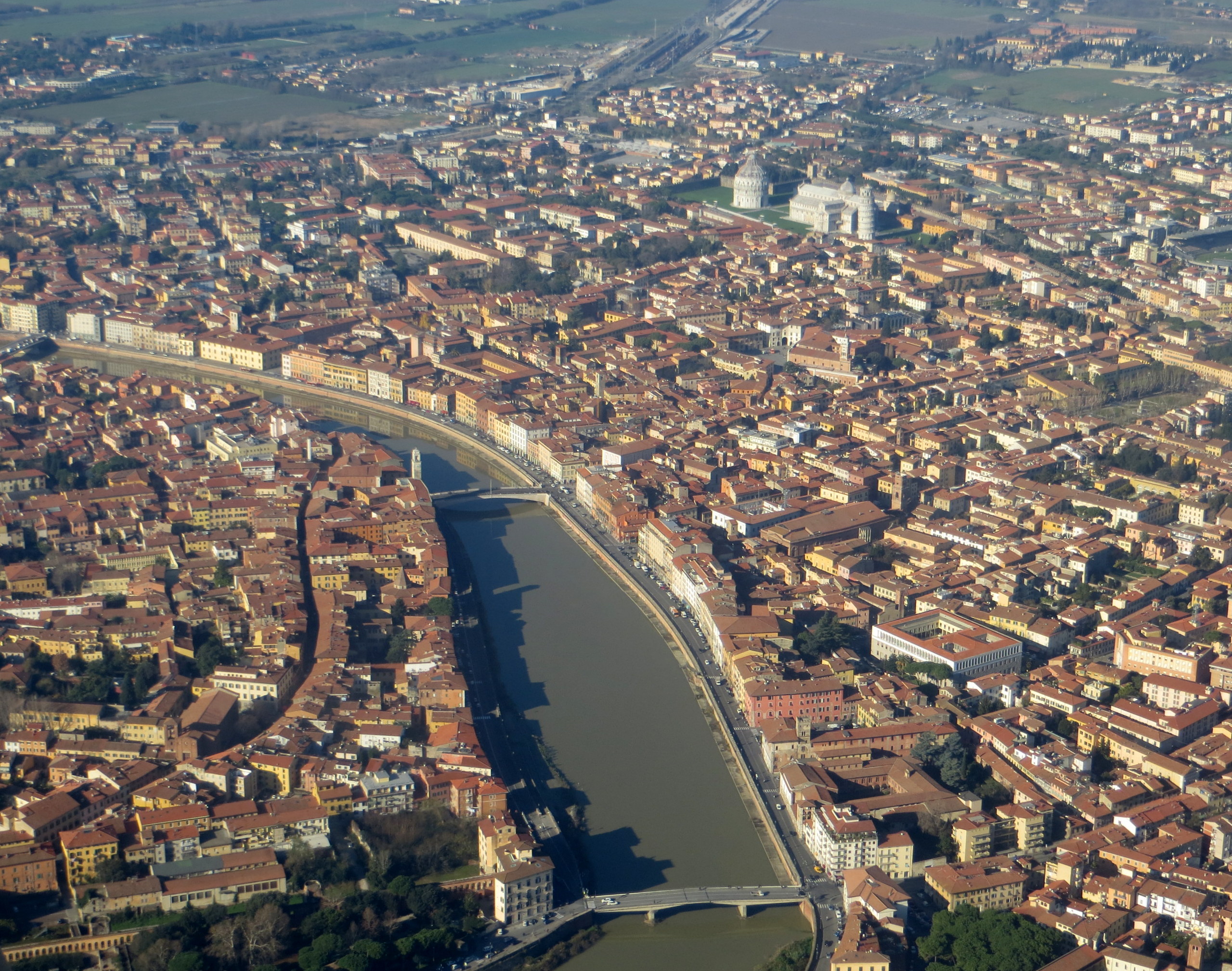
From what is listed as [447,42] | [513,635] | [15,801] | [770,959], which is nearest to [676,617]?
[513,635]

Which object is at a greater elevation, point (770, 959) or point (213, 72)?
point (213, 72)

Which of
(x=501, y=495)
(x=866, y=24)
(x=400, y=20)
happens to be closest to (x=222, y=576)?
(x=501, y=495)

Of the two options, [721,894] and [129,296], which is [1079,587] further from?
[129,296]

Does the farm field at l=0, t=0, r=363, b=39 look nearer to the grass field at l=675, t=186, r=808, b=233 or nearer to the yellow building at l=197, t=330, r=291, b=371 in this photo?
the grass field at l=675, t=186, r=808, b=233

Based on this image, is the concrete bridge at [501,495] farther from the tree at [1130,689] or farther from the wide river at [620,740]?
the tree at [1130,689]

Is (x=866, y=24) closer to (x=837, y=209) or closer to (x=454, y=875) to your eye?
(x=837, y=209)

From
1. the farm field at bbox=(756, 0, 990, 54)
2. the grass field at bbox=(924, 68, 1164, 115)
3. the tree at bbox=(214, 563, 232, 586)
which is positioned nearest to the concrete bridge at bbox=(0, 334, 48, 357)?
the tree at bbox=(214, 563, 232, 586)
